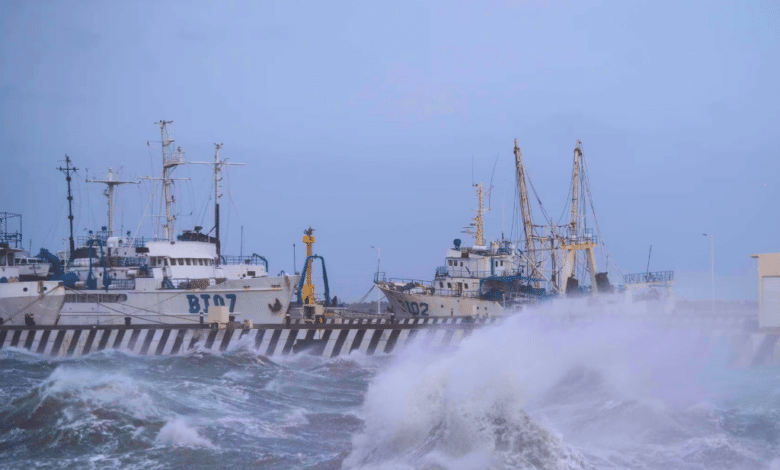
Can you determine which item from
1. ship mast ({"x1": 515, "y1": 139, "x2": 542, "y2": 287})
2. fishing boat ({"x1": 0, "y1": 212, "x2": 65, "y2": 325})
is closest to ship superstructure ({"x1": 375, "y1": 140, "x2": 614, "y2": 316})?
ship mast ({"x1": 515, "y1": 139, "x2": 542, "y2": 287})

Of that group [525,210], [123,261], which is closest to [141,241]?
[123,261]

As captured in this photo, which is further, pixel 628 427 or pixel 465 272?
pixel 465 272

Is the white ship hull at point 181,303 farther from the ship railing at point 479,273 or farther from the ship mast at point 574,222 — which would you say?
the ship mast at point 574,222

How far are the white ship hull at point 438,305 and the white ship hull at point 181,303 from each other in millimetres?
8718

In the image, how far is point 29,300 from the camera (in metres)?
34.9

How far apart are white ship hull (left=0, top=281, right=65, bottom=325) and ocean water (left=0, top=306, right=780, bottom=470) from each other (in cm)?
1194

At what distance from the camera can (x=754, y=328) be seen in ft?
86.3

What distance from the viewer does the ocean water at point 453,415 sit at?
12.0 meters

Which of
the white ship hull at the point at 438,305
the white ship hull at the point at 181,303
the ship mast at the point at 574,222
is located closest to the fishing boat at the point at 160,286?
the white ship hull at the point at 181,303

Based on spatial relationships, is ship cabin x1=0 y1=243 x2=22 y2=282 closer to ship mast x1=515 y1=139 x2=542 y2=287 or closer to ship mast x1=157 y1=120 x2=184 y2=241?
ship mast x1=157 y1=120 x2=184 y2=241

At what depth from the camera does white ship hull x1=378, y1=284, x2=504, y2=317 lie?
39.2 metres

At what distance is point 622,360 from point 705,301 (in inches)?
697

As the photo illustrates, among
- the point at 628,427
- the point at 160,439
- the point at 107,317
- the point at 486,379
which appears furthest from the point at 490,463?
the point at 107,317

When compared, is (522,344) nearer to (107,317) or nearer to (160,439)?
(160,439)
